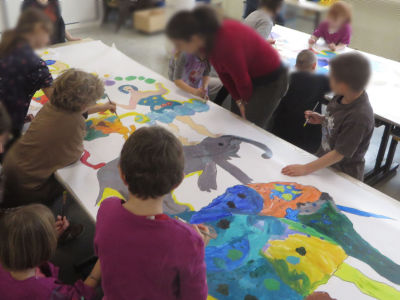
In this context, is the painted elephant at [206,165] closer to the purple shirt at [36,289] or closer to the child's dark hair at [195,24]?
the purple shirt at [36,289]

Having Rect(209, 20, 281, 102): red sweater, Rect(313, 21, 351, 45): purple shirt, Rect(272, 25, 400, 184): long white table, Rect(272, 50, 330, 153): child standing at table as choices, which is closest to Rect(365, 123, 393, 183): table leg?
Rect(272, 25, 400, 184): long white table

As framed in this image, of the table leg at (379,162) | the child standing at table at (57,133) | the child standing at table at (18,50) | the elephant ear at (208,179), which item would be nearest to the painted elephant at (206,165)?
the elephant ear at (208,179)

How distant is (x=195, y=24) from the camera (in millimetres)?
287

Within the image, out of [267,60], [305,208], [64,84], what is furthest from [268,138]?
[267,60]

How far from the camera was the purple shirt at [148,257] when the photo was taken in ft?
1.58

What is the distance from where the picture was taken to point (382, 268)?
69 cm

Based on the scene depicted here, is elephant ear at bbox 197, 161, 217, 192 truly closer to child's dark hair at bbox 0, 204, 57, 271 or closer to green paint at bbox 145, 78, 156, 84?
child's dark hair at bbox 0, 204, 57, 271

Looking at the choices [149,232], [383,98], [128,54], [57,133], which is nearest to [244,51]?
[128,54]

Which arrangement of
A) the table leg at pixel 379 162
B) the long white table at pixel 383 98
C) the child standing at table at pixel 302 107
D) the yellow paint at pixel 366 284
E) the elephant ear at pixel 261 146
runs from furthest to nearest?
the table leg at pixel 379 162
the long white table at pixel 383 98
the elephant ear at pixel 261 146
the yellow paint at pixel 366 284
the child standing at table at pixel 302 107

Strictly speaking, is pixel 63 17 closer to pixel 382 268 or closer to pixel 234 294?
pixel 234 294

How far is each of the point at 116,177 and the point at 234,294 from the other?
15.8 inches

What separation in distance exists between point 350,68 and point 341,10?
0.08 meters

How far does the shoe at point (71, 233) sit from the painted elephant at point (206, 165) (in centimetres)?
36

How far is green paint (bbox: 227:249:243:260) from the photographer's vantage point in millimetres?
705
